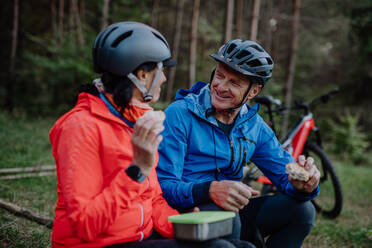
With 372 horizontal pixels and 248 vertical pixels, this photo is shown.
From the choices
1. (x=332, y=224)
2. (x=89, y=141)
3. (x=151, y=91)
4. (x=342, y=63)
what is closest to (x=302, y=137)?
(x=332, y=224)

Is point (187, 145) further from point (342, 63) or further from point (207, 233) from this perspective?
point (342, 63)

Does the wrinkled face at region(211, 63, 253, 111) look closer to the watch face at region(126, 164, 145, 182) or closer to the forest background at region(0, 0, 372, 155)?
the watch face at region(126, 164, 145, 182)

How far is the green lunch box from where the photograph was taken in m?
1.52

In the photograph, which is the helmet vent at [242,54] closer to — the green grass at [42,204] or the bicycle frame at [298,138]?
the green grass at [42,204]

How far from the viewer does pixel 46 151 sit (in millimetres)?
7277

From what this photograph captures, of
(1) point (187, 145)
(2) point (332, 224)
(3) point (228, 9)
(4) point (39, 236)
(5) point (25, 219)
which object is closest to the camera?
(1) point (187, 145)

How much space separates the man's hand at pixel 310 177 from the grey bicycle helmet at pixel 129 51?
1.16 meters

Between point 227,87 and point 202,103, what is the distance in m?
0.25

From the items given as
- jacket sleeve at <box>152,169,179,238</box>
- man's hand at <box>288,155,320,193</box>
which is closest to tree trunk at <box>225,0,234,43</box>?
man's hand at <box>288,155,320,193</box>

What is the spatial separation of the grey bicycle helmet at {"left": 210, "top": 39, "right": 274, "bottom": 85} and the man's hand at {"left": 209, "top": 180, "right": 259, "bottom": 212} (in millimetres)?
984

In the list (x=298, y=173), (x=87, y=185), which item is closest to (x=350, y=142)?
(x=298, y=173)

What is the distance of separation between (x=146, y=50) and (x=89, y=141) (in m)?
0.62

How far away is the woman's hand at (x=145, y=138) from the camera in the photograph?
4.63ft

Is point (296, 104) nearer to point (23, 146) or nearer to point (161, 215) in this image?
point (161, 215)
